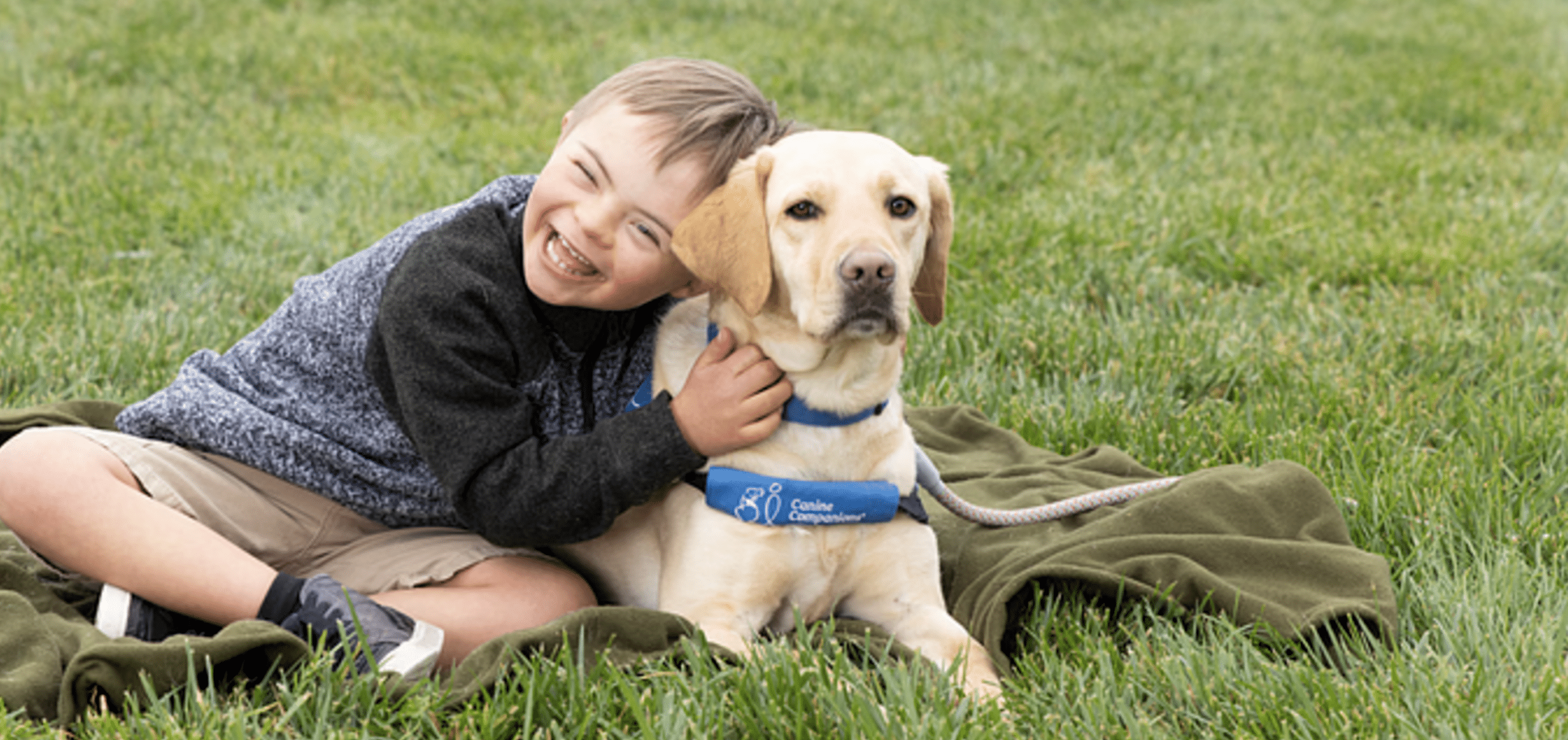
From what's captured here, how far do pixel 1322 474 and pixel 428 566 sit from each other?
2.27m

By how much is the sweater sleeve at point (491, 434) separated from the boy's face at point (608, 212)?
139mm

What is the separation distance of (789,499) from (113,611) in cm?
139

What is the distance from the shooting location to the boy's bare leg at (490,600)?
2.70 meters

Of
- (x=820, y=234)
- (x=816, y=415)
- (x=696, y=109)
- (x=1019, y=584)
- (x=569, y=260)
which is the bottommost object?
(x=1019, y=584)

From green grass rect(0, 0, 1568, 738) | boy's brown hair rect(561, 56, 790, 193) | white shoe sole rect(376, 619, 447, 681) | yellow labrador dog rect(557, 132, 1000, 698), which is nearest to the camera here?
green grass rect(0, 0, 1568, 738)

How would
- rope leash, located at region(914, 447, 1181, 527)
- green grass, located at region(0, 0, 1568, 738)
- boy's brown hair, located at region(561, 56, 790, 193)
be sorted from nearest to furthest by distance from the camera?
1. green grass, located at region(0, 0, 1568, 738)
2. boy's brown hair, located at region(561, 56, 790, 193)
3. rope leash, located at region(914, 447, 1181, 527)

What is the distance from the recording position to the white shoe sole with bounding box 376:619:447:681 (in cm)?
238

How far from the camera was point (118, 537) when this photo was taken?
8.66ft

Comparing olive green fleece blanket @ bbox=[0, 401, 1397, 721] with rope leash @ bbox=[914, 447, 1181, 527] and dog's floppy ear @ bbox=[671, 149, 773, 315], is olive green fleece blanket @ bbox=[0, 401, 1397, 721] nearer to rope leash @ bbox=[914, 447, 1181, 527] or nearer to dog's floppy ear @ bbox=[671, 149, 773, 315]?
rope leash @ bbox=[914, 447, 1181, 527]

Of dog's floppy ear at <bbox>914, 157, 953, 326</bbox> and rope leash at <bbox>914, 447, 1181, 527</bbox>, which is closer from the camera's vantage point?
dog's floppy ear at <bbox>914, 157, 953, 326</bbox>

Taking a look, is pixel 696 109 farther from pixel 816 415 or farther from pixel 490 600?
pixel 490 600

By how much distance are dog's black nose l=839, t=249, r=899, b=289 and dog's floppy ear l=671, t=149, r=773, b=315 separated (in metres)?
0.18

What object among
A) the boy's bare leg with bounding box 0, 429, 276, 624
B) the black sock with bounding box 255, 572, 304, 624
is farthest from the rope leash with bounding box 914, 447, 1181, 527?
the boy's bare leg with bounding box 0, 429, 276, 624

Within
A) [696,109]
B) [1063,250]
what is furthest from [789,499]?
[1063,250]
